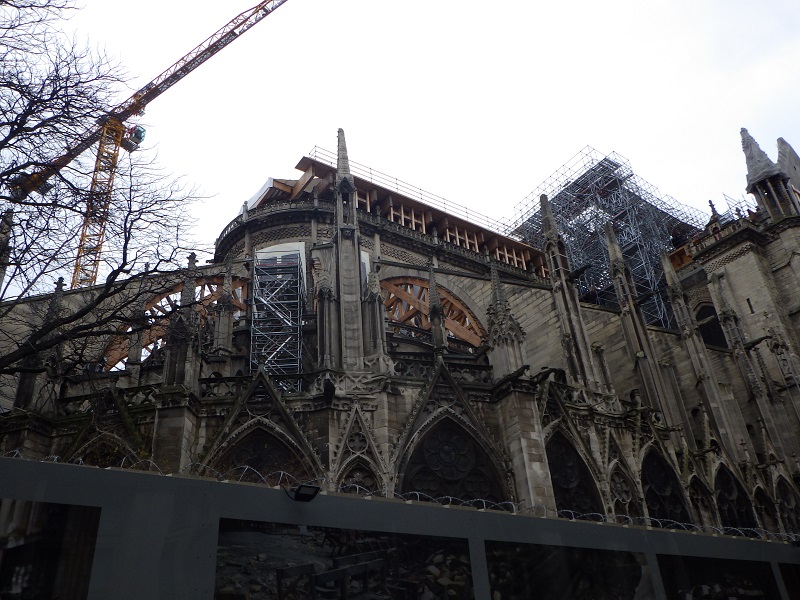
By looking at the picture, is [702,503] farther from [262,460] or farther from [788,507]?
[262,460]

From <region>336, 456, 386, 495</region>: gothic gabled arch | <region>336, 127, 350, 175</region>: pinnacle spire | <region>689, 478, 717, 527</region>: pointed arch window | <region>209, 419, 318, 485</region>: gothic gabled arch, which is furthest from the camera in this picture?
<region>336, 127, 350, 175</region>: pinnacle spire

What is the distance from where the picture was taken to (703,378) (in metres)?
25.6

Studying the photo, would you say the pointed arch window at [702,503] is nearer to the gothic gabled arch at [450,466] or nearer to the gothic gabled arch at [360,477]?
the gothic gabled arch at [450,466]

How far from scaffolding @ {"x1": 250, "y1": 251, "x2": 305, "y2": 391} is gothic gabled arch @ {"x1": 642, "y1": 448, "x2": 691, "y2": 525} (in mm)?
10807

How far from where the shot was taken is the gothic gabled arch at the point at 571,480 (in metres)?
18.8

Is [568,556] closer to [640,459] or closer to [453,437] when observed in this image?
[453,437]

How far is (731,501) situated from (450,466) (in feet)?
36.5

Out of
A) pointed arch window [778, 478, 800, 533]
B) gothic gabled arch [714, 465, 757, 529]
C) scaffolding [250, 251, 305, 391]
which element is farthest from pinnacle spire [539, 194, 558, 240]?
pointed arch window [778, 478, 800, 533]

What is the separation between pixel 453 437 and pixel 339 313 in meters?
4.37

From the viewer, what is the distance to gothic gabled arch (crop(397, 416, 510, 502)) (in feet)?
55.9

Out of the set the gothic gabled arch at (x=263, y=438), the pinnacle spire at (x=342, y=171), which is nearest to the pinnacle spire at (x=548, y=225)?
the pinnacle spire at (x=342, y=171)

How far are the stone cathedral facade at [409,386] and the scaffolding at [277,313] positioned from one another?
4.5 inches

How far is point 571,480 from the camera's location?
19.2 meters

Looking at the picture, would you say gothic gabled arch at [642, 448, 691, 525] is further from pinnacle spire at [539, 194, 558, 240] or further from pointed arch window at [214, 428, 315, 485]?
pointed arch window at [214, 428, 315, 485]
